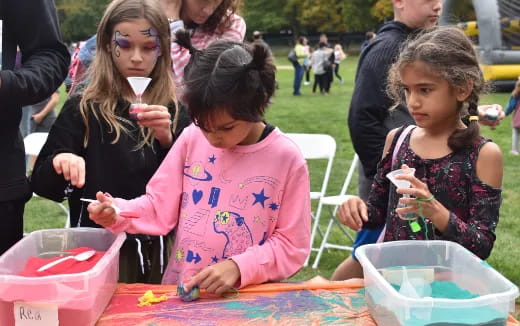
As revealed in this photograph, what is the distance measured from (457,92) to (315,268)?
262cm

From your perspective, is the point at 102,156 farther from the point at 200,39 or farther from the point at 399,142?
the point at 399,142

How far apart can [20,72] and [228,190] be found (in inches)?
27.6

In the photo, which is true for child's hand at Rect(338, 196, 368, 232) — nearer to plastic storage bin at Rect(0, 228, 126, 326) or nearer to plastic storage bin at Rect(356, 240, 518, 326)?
plastic storage bin at Rect(356, 240, 518, 326)

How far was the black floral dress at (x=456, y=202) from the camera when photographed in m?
1.77

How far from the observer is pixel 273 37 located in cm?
4741

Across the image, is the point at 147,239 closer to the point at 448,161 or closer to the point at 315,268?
the point at 448,161

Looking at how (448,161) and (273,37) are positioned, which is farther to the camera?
(273,37)

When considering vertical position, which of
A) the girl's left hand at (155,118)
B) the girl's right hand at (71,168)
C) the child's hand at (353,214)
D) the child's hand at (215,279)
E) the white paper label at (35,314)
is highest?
the girl's left hand at (155,118)

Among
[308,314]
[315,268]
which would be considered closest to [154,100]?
[308,314]

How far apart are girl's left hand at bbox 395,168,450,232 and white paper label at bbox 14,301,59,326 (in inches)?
35.1

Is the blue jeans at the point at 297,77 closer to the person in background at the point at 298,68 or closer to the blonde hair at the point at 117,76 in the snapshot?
the person in background at the point at 298,68

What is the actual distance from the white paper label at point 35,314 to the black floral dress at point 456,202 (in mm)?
1041

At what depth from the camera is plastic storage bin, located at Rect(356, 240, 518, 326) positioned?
4.49ft

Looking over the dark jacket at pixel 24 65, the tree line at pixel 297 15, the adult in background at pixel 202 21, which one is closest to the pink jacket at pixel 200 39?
the adult in background at pixel 202 21
